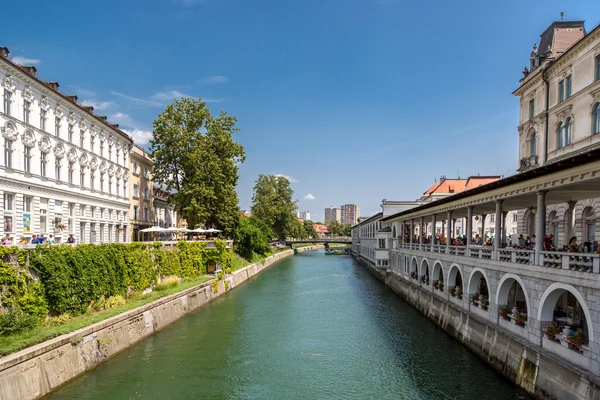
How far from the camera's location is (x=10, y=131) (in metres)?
22.5

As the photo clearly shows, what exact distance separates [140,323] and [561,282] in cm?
1688

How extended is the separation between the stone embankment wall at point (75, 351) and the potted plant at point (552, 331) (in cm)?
1517

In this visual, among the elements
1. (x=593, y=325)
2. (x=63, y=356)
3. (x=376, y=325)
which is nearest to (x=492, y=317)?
(x=593, y=325)

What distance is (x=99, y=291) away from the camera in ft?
60.0

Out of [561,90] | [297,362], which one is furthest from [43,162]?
[561,90]

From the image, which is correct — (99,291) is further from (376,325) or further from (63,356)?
(376,325)

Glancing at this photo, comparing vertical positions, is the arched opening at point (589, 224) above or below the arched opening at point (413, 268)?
above

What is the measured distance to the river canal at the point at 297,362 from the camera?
43.5 feet

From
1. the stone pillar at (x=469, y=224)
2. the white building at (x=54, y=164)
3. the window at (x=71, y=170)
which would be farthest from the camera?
the window at (x=71, y=170)

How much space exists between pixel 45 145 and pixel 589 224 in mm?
33116

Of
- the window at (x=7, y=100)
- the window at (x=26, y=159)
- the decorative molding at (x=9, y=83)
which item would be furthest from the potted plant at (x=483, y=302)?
the decorative molding at (x=9, y=83)

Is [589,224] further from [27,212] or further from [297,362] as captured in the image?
[27,212]

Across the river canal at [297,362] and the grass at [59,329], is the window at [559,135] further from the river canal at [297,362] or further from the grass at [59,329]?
the grass at [59,329]

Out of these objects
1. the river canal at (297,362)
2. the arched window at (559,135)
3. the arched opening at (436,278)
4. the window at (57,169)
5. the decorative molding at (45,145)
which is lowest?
the river canal at (297,362)
